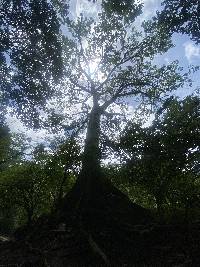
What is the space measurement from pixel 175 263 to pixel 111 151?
35.1ft

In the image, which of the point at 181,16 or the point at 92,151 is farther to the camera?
the point at 92,151

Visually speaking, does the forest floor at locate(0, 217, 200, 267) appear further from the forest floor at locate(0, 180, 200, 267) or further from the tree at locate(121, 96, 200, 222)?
the tree at locate(121, 96, 200, 222)

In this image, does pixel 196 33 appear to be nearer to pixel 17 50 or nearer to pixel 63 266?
pixel 17 50

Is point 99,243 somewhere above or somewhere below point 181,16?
Answer: below

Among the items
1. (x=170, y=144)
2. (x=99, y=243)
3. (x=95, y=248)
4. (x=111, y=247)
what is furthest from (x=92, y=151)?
(x=95, y=248)

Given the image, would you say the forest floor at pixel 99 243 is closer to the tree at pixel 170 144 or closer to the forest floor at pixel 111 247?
the forest floor at pixel 111 247

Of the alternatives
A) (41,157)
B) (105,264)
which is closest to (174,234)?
(105,264)

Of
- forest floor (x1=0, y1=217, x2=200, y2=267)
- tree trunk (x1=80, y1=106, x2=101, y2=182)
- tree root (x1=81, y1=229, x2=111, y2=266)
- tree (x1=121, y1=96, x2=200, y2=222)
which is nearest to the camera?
tree root (x1=81, y1=229, x2=111, y2=266)

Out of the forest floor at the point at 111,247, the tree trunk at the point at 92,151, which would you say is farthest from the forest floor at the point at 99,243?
the tree trunk at the point at 92,151

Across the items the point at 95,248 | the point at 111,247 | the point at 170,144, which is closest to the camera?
the point at 95,248

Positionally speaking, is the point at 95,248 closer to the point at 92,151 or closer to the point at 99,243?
the point at 99,243

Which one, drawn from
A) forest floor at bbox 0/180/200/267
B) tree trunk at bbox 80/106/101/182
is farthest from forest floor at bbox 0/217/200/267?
tree trunk at bbox 80/106/101/182

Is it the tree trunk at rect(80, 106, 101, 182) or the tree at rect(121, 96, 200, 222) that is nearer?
the tree at rect(121, 96, 200, 222)

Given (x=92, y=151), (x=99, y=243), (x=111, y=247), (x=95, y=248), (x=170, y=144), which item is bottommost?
(x=95, y=248)
